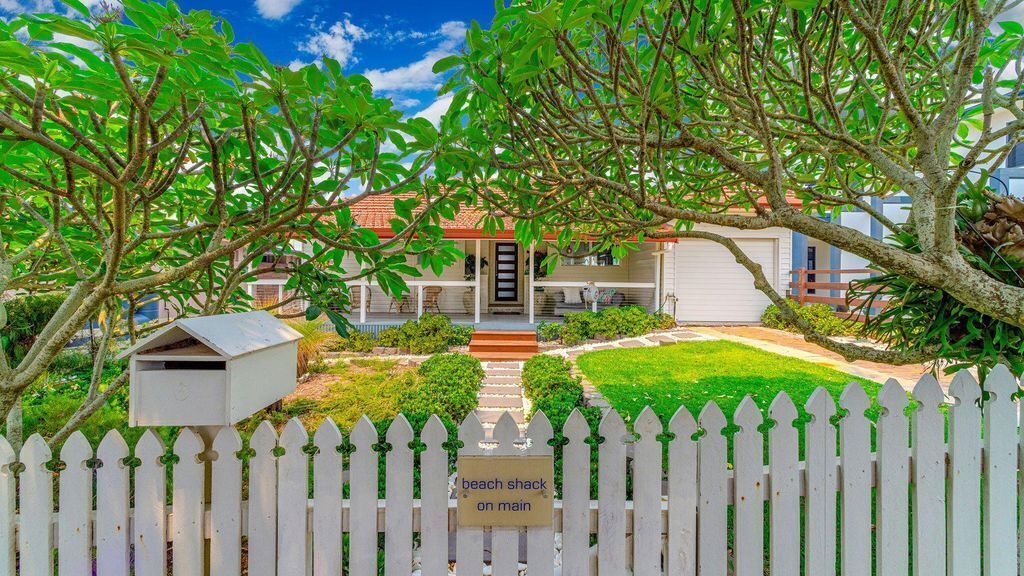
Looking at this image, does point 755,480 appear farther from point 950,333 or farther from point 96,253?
point 96,253

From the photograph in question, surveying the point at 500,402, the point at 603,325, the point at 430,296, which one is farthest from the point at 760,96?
the point at 430,296

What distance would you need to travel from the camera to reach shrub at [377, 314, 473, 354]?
9.31 metres

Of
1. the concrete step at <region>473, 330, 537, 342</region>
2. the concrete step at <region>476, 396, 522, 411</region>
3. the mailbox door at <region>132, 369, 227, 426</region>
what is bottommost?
the concrete step at <region>476, 396, 522, 411</region>

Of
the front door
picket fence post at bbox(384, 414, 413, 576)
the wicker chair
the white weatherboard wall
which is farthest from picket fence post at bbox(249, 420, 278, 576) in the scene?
the front door

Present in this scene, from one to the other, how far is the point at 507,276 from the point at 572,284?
3.75 meters

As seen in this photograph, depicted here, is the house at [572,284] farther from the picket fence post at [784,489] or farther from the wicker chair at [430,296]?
the picket fence post at [784,489]

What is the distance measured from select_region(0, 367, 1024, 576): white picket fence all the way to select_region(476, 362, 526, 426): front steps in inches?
94.5

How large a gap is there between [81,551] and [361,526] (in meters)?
1.03

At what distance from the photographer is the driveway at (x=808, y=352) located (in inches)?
248

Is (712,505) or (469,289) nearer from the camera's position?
(712,505)

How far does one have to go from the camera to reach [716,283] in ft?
39.8

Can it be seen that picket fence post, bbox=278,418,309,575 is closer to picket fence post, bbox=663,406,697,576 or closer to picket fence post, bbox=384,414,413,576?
picket fence post, bbox=384,414,413,576

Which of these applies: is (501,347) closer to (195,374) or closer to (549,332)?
(549,332)

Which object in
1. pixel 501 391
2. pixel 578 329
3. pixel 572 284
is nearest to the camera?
pixel 501 391
